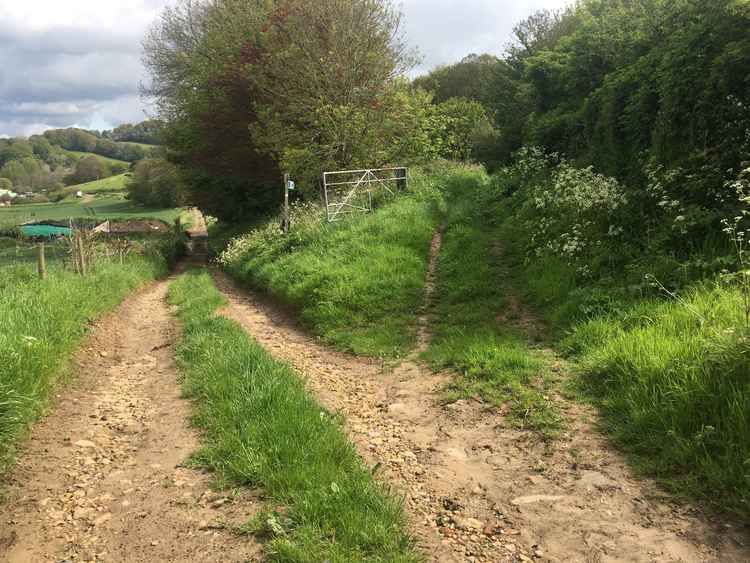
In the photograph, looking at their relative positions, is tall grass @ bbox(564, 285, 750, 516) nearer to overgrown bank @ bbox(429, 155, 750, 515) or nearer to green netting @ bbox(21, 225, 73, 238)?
overgrown bank @ bbox(429, 155, 750, 515)

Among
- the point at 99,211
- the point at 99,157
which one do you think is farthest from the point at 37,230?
the point at 99,157

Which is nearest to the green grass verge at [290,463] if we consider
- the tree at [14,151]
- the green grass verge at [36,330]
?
the green grass verge at [36,330]

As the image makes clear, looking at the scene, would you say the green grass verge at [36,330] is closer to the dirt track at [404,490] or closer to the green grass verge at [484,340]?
the dirt track at [404,490]

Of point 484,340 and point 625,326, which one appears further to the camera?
point 484,340

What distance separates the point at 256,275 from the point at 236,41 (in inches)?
558

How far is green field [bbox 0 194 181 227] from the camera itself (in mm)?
56847

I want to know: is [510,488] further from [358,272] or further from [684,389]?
[358,272]

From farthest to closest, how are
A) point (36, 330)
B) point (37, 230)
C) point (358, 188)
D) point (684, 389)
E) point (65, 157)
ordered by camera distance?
1. point (65, 157)
2. point (37, 230)
3. point (358, 188)
4. point (36, 330)
5. point (684, 389)

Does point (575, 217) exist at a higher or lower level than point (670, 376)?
higher

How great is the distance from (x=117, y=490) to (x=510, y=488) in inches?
115

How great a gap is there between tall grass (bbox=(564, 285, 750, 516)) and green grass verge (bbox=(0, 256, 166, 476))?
4.95m

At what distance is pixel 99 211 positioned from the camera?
67938 millimetres

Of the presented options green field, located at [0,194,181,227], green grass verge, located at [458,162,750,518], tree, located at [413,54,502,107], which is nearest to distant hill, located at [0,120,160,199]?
green field, located at [0,194,181,227]

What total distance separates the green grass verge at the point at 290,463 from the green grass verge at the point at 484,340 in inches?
62.5
